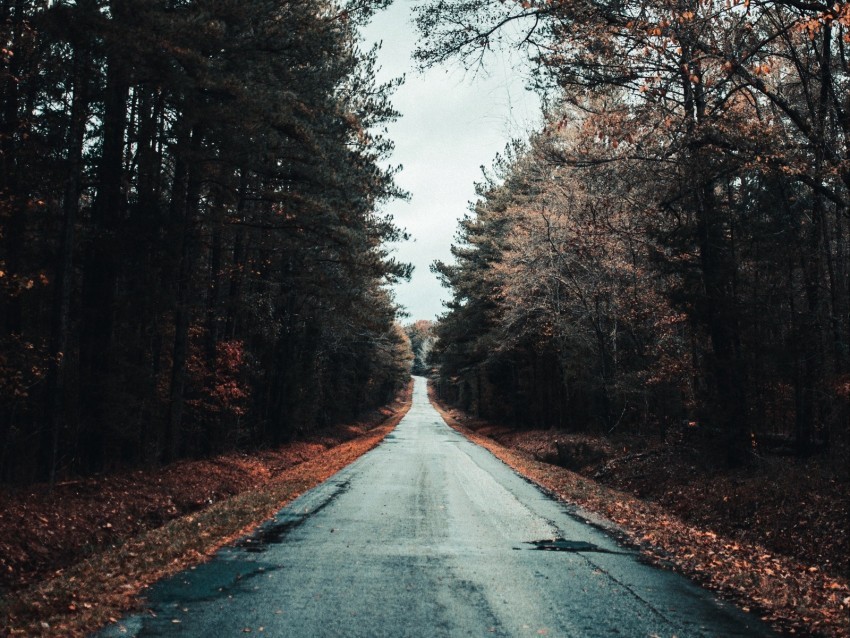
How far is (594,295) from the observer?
22.5m

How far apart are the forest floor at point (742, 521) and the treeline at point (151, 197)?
9.27 m

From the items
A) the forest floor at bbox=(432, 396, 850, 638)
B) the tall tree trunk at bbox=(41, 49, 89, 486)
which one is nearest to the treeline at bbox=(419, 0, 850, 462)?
the forest floor at bbox=(432, 396, 850, 638)

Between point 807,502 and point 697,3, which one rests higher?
point 697,3

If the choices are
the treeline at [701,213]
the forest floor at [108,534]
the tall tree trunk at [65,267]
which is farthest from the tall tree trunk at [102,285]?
the treeline at [701,213]

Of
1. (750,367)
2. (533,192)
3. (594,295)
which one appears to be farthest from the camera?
(533,192)

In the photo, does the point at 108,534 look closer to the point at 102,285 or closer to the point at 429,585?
the point at 102,285

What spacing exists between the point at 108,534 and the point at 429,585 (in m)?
6.14

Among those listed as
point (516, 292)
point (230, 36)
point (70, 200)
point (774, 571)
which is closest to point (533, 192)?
point (516, 292)

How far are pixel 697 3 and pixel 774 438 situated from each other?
11687mm

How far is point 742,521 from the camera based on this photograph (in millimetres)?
10594

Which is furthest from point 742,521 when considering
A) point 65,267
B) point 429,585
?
point 65,267

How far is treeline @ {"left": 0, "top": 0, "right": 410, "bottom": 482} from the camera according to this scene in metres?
12.1

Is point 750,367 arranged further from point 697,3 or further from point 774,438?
point 697,3

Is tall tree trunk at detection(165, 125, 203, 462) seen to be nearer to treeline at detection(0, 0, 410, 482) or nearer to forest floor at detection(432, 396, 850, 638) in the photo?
treeline at detection(0, 0, 410, 482)
